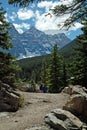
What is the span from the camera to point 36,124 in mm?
15867

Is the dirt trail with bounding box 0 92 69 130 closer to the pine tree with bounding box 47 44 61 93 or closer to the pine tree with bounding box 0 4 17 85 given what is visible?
the pine tree with bounding box 0 4 17 85

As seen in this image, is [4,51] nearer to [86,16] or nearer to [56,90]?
[86,16]

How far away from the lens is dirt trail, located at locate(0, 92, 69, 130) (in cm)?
1602

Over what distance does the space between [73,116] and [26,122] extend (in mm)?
2253

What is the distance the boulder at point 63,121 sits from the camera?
1501 centimetres

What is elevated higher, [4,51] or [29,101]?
[4,51]

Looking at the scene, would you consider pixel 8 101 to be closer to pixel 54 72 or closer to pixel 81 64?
pixel 81 64

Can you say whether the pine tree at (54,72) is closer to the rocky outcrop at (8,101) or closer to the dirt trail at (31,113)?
the dirt trail at (31,113)

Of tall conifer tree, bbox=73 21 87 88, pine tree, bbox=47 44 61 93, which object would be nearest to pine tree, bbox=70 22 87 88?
tall conifer tree, bbox=73 21 87 88

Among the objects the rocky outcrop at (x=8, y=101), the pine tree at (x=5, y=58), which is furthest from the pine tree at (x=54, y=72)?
the rocky outcrop at (x=8, y=101)

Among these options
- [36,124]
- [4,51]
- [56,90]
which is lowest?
[56,90]

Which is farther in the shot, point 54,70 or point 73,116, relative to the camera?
point 54,70

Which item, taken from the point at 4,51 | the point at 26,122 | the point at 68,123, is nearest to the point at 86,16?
the point at 68,123

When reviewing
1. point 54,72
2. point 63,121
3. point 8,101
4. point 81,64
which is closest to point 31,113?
point 8,101
